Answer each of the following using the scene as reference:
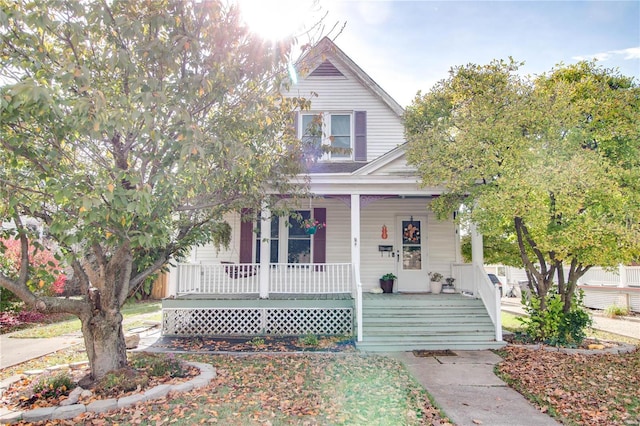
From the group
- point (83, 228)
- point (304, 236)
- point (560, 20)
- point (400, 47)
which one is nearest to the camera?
point (83, 228)

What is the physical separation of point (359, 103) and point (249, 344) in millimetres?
7566

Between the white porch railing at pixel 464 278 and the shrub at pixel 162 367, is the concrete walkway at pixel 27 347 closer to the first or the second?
the shrub at pixel 162 367

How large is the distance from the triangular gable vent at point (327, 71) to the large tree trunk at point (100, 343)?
360 inches

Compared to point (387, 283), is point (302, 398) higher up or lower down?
lower down

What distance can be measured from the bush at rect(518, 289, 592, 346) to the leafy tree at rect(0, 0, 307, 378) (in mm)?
6533

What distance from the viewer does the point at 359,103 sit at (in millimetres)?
12039

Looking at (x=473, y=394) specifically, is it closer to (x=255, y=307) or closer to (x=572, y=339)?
(x=572, y=339)

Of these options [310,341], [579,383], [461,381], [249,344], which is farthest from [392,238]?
[579,383]

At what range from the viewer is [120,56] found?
3.98 m

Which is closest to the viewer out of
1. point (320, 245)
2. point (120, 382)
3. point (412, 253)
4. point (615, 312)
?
point (120, 382)

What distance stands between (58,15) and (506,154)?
743 centimetres

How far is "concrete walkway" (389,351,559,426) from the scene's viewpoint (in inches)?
181

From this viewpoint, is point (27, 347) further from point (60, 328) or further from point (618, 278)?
point (618, 278)

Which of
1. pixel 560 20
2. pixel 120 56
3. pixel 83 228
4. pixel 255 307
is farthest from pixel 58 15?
pixel 560 20
